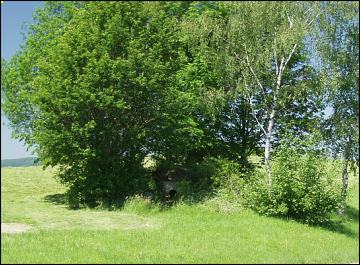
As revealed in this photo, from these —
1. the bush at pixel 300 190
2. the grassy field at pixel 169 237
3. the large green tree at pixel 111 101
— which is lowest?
the grassy field at pixel 169 237

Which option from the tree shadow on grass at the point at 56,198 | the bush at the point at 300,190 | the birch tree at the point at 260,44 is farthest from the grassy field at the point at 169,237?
the birch tree at the point at 260,44

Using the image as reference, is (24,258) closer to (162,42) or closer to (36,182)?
(162,42)

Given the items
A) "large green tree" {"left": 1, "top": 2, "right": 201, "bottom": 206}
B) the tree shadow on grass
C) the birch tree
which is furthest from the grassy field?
the birch tree

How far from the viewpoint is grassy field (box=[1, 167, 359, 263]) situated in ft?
40.4

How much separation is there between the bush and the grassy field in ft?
2.51

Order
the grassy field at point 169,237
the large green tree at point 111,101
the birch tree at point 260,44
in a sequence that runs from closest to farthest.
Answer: the grassy field at point 169,237
the large green tree at point 111,101
the birch tree at point 260,44

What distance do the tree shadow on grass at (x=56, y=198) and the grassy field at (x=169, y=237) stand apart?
53.3 inches

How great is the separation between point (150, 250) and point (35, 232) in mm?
4270

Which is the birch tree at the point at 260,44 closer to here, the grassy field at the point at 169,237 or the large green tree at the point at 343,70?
the large green tree at the point at 343,70

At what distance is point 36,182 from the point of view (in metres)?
33.5

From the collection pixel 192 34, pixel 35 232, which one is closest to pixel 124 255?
pixel 35 232

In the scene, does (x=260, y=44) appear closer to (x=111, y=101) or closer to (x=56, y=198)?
(x=111, y=101)

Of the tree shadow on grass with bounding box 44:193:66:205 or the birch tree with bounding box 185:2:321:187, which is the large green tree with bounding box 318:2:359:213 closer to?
the birch tree with bounding box 185:2:321:187

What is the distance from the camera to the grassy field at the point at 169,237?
→ 40.4ft
